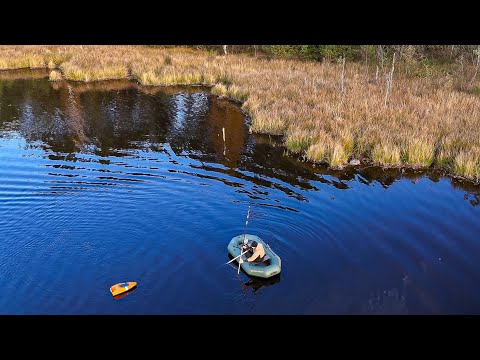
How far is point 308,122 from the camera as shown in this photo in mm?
25047

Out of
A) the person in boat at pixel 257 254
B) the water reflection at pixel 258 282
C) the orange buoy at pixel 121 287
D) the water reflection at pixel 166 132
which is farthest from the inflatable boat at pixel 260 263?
the water reflection at pixel 166 132

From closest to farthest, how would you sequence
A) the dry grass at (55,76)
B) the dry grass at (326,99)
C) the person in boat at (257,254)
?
the person in boat at (257,254)
the dry grass at (326,99)
the dry grass at (55,76)

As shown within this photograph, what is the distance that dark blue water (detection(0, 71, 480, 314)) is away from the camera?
13.1m

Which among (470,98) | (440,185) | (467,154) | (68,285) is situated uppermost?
(470,98)

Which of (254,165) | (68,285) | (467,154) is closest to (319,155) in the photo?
(254,165)

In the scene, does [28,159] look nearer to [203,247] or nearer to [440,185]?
[203,247]

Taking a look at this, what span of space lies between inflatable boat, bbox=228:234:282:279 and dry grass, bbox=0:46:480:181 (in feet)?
28.6

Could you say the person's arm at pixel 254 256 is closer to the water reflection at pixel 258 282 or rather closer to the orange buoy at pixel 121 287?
the water reflection at pixel 258 282

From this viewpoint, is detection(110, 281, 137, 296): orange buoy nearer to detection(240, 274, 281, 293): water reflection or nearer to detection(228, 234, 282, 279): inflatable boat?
detection(228, 234, 282, 279): inflatable boat

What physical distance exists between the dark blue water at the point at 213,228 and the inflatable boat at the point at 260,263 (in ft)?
1.20

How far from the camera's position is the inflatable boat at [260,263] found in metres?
13.7

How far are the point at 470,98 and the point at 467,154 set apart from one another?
8.58 meters
